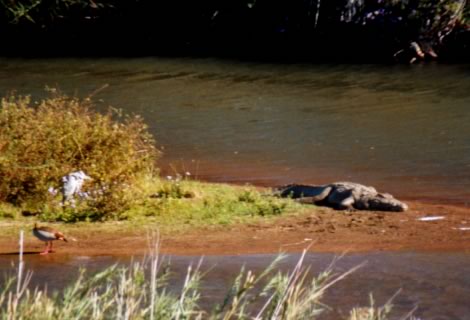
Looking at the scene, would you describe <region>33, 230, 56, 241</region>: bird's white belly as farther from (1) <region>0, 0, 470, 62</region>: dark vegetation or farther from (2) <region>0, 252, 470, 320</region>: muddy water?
(1) <region>0, 0, 470, 62</region>: dark vegetation

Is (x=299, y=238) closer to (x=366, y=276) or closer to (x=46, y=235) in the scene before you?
(x=366, y=276)

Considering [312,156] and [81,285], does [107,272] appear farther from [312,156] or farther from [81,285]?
[312,156]

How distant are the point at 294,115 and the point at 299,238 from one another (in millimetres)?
12332

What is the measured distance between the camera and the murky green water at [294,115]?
1852 centimetres

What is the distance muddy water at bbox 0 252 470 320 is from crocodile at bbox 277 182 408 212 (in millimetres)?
2641

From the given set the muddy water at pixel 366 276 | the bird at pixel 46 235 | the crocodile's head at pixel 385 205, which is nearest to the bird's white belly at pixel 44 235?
the bird at pixel 46 235

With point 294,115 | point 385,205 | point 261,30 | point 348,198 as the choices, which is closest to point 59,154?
point 348,198

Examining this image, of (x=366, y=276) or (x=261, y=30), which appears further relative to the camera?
(x=261, y=30)

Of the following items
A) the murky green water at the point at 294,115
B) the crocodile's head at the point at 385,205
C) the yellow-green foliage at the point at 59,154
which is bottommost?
the murky green water at the point at 294,115

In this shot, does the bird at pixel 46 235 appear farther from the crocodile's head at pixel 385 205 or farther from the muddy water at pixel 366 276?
the crocodile's head at pixel 385 205

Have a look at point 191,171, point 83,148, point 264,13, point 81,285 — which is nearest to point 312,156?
point 191,171

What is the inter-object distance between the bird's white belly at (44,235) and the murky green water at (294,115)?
23.2ft

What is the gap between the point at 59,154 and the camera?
43.0ft

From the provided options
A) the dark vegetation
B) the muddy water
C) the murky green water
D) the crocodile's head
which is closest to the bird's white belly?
the muddy water
